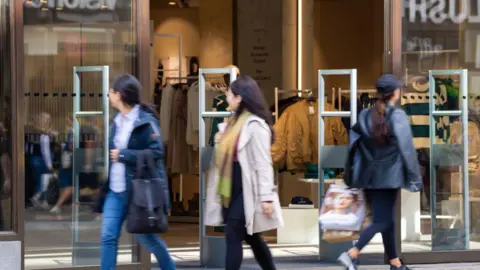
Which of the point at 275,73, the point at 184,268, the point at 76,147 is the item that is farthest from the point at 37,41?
the point at 275,73

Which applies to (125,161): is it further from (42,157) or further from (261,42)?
(261,42)

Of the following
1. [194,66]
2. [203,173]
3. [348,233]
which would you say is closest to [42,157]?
[203,173]

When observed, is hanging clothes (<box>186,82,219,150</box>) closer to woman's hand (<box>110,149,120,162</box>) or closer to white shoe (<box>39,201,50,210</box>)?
white shoe (<box>39,201,50,210</box>)

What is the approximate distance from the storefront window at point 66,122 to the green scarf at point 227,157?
7.65ft

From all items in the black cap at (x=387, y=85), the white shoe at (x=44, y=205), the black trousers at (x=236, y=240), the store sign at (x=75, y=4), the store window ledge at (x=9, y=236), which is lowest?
the store window ledge at (x=9, y=236)

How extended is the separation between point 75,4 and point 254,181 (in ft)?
9.60

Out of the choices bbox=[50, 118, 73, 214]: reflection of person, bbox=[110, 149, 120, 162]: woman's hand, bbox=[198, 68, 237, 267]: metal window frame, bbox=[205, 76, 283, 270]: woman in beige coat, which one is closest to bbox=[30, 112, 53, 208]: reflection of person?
bbox=[50, 118, 73, 214]: reflection of person

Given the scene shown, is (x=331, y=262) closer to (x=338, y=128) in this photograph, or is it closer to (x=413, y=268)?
(x=413, y=268)

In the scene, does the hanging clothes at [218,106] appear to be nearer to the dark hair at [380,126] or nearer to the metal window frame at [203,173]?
the metal window frame at [203,173]

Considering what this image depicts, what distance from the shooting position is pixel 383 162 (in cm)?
862

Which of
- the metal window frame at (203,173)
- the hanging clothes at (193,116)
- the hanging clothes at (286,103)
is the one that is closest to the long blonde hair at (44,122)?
the metal window frame at (203,173)

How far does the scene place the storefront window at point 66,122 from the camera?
30.3 ft

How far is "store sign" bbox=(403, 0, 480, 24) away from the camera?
10.3 m

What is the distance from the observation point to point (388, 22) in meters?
10.2
